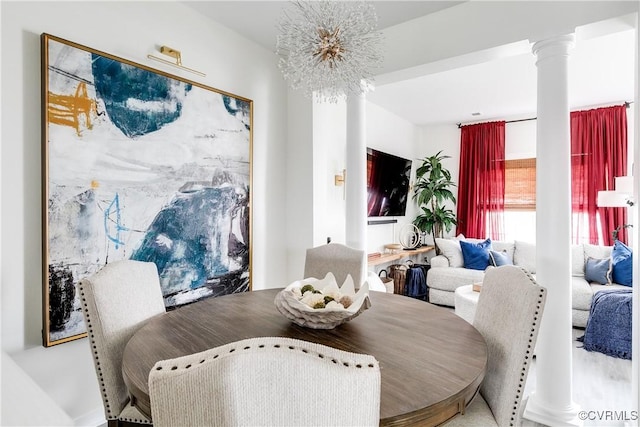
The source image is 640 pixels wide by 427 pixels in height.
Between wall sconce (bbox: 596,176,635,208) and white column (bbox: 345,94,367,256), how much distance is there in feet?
9.82

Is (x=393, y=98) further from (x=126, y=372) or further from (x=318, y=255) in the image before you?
(x=126, y=372)

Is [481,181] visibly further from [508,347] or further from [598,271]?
[508,347]

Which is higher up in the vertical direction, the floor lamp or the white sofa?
the floor lamp

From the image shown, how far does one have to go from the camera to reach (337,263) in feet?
7.88

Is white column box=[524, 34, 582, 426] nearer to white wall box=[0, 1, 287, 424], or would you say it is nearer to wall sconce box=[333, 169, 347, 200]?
wall sconce box=[333, 169, 347, 200]

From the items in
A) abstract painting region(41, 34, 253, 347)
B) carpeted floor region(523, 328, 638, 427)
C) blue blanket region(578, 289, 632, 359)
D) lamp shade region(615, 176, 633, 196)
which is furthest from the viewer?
lamp shade region(615, 176, 633, 196)

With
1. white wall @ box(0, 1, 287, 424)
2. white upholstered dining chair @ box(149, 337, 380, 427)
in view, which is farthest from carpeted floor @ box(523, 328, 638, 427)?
white wall @ box(0, 1, 287, 424)

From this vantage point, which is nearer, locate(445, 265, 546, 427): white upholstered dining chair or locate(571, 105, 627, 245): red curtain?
locate(445, 265, 546, 427): white upholstered dining chair

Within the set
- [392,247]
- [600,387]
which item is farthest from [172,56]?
[600,387]

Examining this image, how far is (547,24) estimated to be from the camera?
7.04 feet

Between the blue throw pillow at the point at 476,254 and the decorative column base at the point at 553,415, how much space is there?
269 cm

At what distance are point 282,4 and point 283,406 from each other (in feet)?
8.61

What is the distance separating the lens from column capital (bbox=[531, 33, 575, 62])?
6.95ft

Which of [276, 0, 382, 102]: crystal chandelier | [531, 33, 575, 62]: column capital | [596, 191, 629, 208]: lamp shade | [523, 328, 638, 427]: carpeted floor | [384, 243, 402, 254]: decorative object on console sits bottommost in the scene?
[523, 328, 638, 427]: carpeted floor
